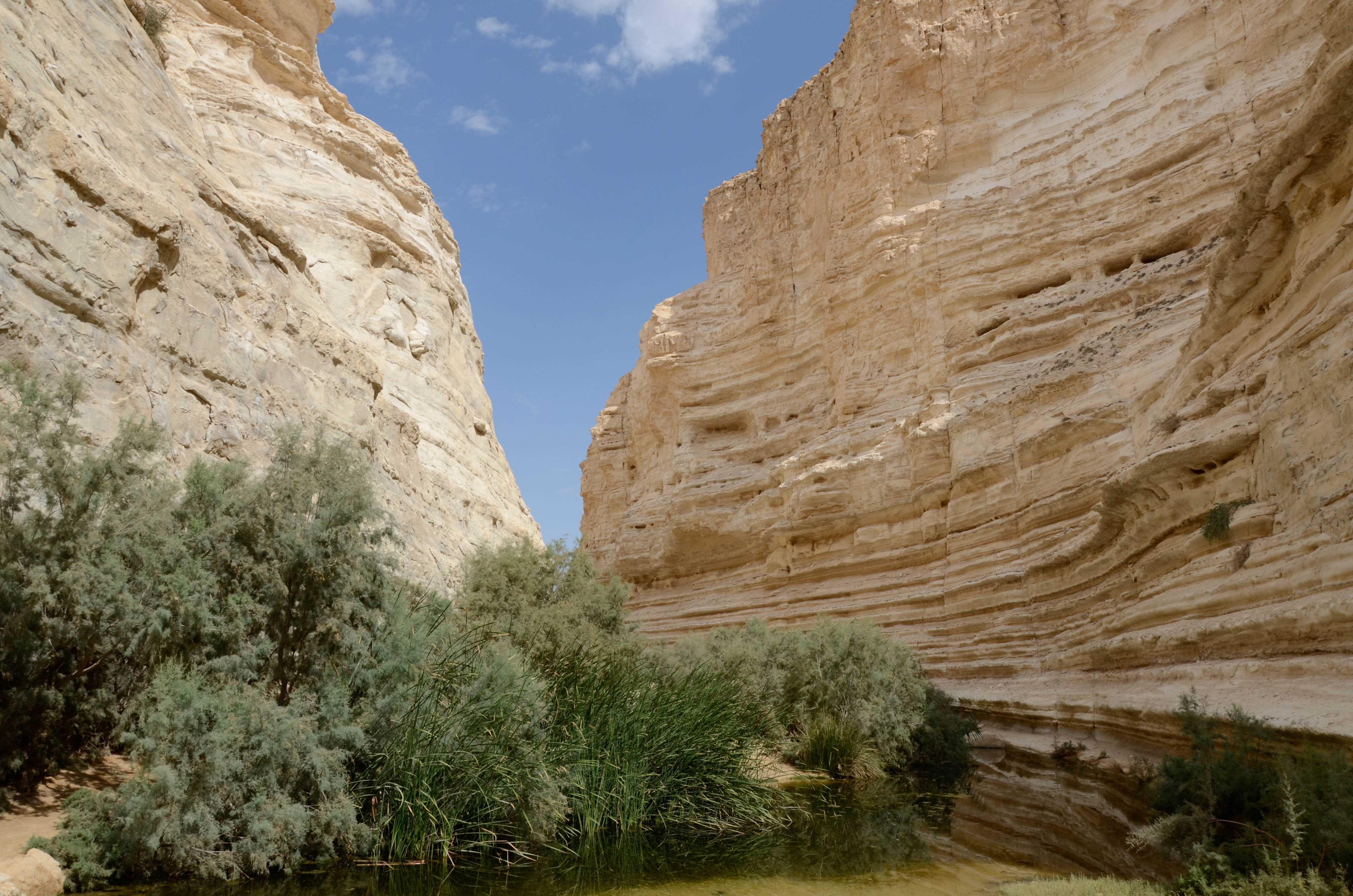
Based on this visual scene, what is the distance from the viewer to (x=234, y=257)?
1416 centimetres

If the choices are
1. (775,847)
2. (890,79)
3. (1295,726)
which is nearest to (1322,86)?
(1295,726)

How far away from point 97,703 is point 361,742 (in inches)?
87.0

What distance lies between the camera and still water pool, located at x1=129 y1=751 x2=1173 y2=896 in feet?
21.2

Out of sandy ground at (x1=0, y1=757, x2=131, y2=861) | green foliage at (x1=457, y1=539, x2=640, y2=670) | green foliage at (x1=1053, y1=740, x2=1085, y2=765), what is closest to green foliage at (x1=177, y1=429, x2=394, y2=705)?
sandy ground at (x1=0, y1=757, x2=131, y2=861)

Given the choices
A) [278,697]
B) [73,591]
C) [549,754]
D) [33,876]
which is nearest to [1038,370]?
[549,754]

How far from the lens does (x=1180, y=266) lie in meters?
18.7

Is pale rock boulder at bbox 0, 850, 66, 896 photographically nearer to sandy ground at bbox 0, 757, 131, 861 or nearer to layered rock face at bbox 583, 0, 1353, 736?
sandy ground at bbox 0, 757, 131, 861

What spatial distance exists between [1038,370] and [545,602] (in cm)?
1278

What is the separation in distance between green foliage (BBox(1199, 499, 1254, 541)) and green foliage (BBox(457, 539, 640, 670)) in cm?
818

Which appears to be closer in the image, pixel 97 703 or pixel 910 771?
pixel 97 703

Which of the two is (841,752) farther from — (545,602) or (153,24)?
(153,24)

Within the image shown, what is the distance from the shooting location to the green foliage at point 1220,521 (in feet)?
35.5

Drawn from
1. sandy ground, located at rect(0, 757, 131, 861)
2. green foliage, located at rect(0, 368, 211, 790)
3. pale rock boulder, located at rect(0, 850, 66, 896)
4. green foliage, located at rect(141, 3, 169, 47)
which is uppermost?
green foliage, located at rect(141, 3, 169, 47)

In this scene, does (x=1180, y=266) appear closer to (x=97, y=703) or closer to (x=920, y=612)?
(x=920, y=612)
